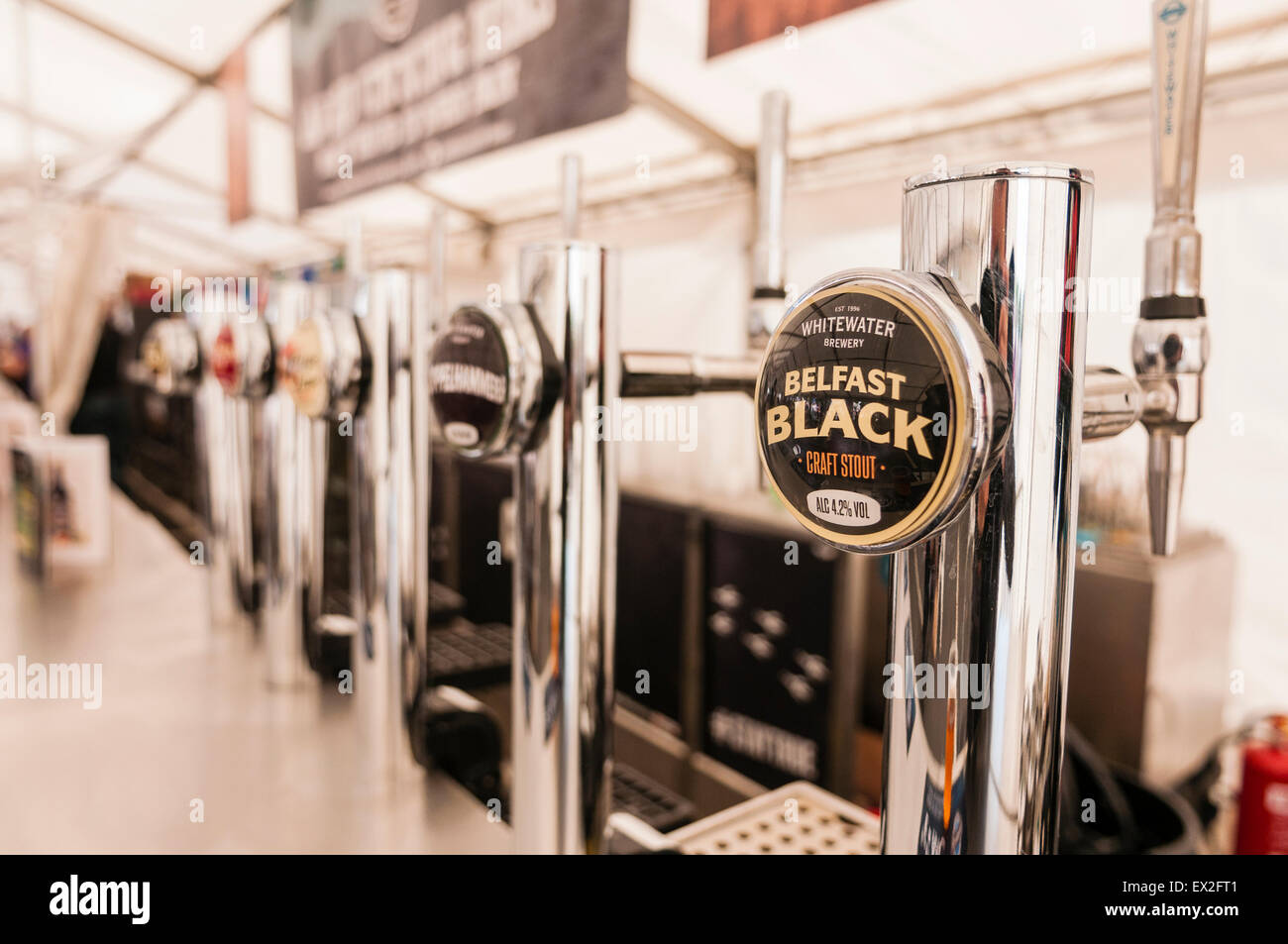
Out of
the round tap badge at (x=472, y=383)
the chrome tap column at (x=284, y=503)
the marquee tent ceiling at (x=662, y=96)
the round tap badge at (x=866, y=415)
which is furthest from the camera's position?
the marquee tent ceiling at (x=662, y=96)

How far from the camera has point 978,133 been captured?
3.41 metres

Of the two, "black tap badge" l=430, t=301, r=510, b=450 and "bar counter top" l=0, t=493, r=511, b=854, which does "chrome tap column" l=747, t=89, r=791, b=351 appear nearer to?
"black tap badge" l=430, t=301, r=510, b=450

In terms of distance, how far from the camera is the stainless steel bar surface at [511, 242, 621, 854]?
61 centimetres

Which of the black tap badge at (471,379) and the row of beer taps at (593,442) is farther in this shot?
the black tap badge at (471,379)

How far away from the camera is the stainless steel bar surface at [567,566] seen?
2.01ft

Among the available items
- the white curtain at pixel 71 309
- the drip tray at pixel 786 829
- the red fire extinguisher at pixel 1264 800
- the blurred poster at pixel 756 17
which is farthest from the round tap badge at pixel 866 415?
the red fire extinguisher at pixel 1264 800

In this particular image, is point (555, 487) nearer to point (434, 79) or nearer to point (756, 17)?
point (756, 17)

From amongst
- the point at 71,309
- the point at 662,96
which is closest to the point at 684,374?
the point at 71,309

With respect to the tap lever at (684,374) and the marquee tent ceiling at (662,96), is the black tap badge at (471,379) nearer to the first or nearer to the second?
the tap lever at (684,374)

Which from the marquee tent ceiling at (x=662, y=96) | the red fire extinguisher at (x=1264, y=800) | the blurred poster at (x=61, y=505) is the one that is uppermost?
the marquee tent ceiling at (x=662, y=96)

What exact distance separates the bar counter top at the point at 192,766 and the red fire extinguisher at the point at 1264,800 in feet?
8.03
